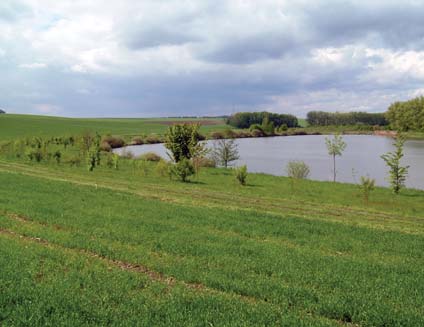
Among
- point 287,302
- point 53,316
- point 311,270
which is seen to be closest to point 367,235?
point 311,270

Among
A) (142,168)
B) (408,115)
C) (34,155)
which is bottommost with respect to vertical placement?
(142,168)

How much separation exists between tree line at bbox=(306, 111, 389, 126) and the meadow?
162 m

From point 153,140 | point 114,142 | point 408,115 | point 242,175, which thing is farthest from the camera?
point 408,115

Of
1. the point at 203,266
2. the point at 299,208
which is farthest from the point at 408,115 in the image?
the point at 203,266

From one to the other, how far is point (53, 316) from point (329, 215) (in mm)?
13784

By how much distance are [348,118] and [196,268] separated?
17156cm

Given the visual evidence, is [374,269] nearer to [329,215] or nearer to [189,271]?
[189,271]

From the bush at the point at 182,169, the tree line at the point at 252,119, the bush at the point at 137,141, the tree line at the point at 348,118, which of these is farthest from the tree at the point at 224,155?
the tree line at the point at 348,118

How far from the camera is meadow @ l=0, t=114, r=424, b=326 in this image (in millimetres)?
5918

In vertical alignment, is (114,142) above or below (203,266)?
above

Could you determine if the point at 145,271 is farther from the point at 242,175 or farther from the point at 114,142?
the point at 114,142

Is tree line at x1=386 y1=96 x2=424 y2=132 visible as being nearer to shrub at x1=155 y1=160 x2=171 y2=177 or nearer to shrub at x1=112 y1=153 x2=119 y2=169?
shrub at x1=112 y1=153 x2=119 y2=169

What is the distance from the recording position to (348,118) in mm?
168000

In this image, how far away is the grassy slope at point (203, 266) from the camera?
19.7ft
